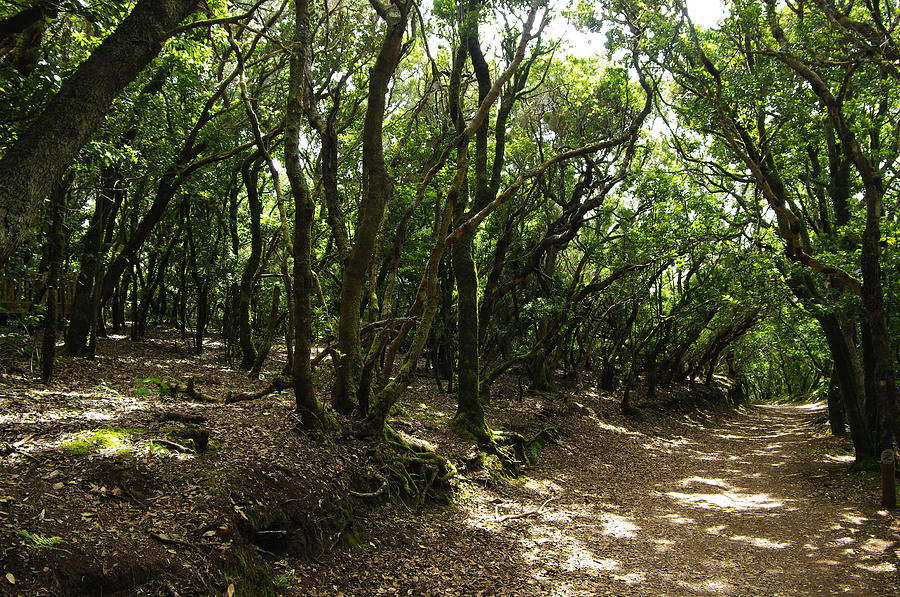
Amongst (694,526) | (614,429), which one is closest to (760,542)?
(694,526)

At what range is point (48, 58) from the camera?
5602 mm

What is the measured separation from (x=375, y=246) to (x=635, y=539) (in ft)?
20.2

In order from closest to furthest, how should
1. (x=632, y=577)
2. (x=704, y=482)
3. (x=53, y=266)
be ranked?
(x=632, y=577), (x=53, y=266), (x=704, y=482)

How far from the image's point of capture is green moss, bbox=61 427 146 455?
16.2ft

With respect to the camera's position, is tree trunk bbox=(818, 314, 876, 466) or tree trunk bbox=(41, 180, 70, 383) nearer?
Result: tree trunk bbox=(41, 180, 70, 383)

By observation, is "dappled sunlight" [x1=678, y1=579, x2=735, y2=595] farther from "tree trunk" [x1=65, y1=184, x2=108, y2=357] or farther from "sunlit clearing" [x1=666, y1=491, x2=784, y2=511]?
"tree trunk" [x1=65, y1=184, x2=108, y2=357]

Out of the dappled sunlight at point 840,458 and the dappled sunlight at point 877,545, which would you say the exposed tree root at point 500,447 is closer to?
the dappled sunlight at point 877,545

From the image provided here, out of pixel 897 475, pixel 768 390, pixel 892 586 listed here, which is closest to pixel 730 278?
pixel 897 475

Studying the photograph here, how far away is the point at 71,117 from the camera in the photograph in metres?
3.63

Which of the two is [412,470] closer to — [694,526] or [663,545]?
[663,545]

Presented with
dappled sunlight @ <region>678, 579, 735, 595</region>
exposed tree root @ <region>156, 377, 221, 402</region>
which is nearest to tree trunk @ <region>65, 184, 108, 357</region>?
exposed tree root @ <region>156, 377, 221, 402</region>

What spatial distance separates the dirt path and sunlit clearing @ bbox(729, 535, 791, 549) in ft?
0.05

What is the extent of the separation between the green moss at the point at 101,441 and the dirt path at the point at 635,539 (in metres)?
2.16

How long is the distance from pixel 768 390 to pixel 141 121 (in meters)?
65.1
